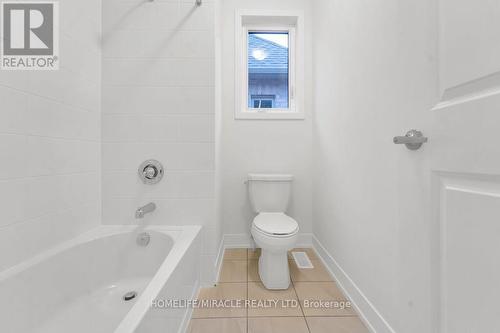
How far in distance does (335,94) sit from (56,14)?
1703 millimetres

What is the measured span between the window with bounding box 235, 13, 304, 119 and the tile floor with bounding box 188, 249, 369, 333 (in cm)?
149

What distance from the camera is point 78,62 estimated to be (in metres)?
1.31

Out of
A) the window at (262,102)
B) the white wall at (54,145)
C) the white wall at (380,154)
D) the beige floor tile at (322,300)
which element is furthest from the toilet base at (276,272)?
the window at (262,102)

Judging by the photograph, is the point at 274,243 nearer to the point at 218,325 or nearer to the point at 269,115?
the point at 218,325

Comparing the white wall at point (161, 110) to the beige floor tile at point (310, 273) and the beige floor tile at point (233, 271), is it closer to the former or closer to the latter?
the beige floor tile at point (233, 271)

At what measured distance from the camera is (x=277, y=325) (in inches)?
46.8

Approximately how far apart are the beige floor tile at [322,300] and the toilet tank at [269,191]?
0.63 m

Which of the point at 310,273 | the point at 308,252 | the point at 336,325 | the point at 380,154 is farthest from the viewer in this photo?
the point at 308,252

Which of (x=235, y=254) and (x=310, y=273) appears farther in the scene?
(x=235, y=254)

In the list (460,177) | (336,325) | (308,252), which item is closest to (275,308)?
(336,325)

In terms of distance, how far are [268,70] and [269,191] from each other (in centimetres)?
128

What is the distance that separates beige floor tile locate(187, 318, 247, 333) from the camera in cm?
115

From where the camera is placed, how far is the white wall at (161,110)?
151cm

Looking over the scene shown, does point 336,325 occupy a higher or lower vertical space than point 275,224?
lower
